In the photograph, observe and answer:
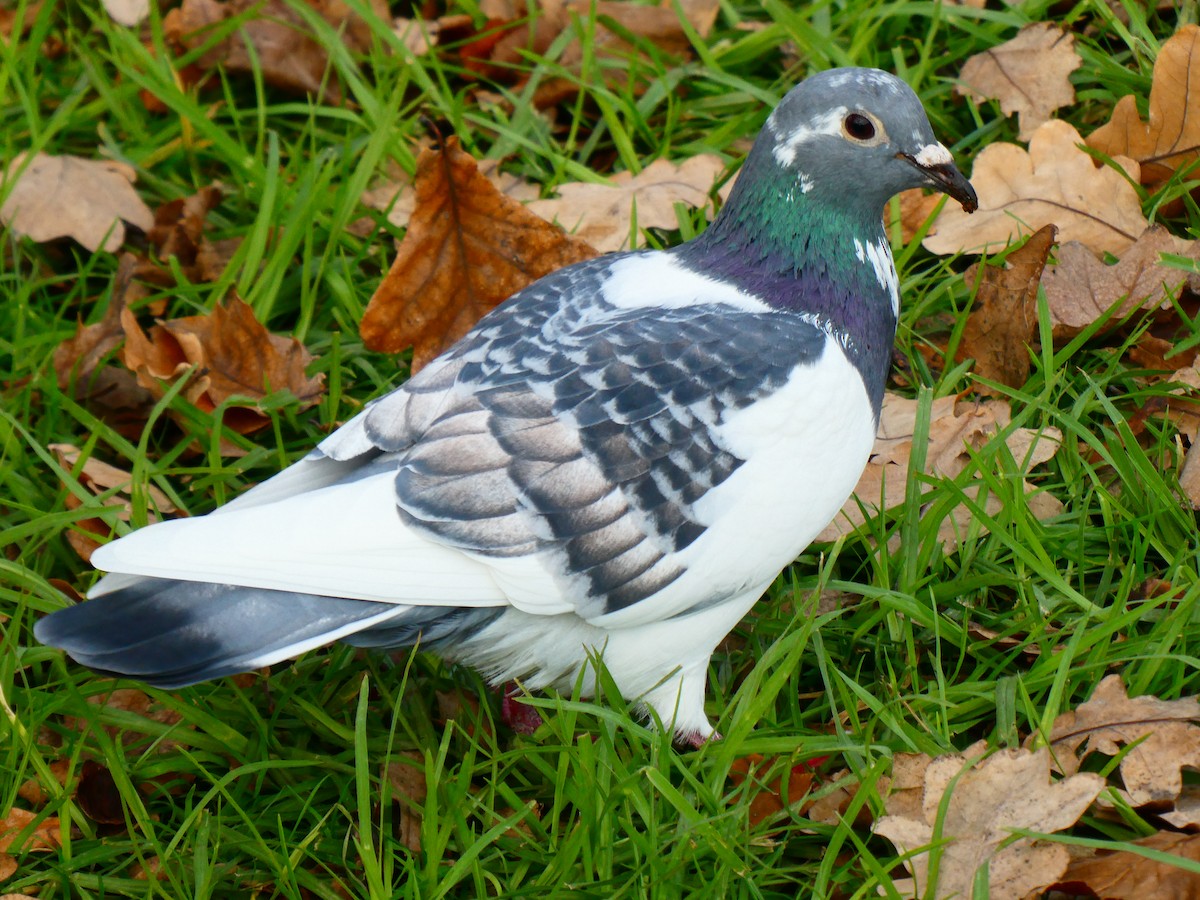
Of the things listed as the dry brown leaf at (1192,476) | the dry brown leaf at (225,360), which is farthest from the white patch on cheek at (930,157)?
the dry brown leaf at (225,360)

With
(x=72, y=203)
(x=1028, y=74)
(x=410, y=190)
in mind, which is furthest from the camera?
(x=410, y=190)

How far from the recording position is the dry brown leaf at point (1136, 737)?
8.82ft

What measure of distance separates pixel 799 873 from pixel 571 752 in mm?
533

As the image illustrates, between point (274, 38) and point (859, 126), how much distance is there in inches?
105

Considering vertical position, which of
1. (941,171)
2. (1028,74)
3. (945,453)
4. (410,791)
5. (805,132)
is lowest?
(410,791)

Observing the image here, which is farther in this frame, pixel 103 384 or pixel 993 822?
pixel 103 384

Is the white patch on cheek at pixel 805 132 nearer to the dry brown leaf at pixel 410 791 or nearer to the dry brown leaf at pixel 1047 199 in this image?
the dry brown leaf at pixel 1047 199

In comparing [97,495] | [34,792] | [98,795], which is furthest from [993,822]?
[97,495]

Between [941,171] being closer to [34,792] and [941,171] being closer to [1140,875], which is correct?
[1140,875]

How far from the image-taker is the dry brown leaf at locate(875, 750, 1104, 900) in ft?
8.32

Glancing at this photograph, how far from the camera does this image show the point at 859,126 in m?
3.05

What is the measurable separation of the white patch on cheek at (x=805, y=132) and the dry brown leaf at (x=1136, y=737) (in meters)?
1.30

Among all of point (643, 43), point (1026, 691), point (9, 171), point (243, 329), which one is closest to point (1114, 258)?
point (1026, 691)

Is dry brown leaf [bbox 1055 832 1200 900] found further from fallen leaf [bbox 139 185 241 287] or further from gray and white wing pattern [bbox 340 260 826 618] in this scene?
fallen leaf [bbox 139 185 241 287]
